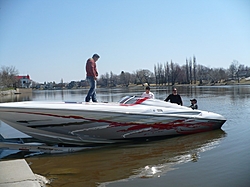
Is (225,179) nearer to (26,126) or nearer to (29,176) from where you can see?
(29,176)

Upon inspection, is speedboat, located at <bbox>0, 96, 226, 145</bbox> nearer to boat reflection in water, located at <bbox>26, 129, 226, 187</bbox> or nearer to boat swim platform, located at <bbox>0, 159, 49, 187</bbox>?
boat reflection in water, located at <bbox>26, 129, 226, 187</bbox>

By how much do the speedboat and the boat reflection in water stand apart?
0.38 m

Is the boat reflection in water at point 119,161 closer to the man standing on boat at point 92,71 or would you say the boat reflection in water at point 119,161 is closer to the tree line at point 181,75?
the man standing on boat at point 92,71

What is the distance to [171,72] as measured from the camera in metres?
91.6

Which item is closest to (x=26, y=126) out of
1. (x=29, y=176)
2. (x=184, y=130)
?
(x=29, y=176)

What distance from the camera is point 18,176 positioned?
4160mm

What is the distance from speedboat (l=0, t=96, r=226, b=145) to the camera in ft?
19.9

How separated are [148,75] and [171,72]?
21.2 m

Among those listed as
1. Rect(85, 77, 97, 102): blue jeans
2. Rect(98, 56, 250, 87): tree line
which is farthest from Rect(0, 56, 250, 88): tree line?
Rect(85, 77, 97, 102): blue jeans

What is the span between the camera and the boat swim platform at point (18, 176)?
3850 millimetres

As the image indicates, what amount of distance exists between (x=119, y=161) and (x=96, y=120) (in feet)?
3.92

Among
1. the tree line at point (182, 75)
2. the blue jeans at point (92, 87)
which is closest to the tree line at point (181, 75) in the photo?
the tree line at point (182, 75)

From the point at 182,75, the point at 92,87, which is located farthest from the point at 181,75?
the point at 92,87

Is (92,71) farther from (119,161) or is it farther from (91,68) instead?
(119,161)
